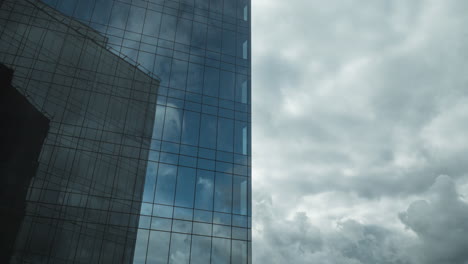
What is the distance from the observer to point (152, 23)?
4738 cm

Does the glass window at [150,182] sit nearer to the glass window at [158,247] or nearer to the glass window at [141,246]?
the glass window at [141,246]

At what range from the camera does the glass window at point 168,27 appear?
155ft

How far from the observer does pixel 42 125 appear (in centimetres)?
3772

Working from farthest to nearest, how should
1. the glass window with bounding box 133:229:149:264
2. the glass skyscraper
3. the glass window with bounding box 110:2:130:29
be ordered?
the glass window with bounding box 110:2:130:29
the glass window with bounding box 133:229:149:264
the glass skyscraper

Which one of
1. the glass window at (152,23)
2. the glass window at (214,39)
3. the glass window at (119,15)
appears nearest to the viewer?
the glass window at (119,15)

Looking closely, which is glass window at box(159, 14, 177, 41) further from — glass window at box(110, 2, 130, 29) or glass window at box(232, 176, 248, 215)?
glass window at box(232, 176, 248, 215)

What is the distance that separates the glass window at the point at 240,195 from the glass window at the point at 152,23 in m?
21.8

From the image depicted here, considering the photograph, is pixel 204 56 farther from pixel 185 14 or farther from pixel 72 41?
pixel 72 41

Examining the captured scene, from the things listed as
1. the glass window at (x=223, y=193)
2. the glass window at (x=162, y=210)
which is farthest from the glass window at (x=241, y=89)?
the glass window at (x=162, y=210)

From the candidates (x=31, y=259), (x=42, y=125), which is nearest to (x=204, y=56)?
(x=42, y=125)

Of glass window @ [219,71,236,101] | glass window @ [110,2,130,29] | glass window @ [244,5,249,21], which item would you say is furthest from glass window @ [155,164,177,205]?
glass window @ [244,5,249,21]

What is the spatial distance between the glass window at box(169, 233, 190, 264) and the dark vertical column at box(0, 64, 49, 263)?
14.4 m

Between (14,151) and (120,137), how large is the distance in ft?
33.6

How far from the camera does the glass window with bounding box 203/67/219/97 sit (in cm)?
4588
